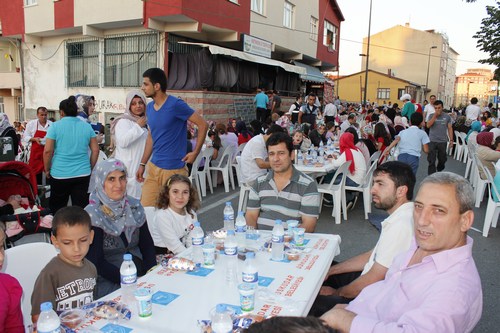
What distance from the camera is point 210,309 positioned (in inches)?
84.0

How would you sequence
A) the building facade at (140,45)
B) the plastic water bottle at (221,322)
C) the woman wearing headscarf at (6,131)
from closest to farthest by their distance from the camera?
1. the plastic water bottle at (221,322)
2. the woman wearing headscarf at (6,131)
3. the building facade at (140,45)

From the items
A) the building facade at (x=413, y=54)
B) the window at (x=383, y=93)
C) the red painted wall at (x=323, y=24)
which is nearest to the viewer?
the red painted wall at (x=323, y=24)

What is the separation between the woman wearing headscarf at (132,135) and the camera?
15.7 ft

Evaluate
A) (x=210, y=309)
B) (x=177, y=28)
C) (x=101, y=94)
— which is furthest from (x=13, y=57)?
(x=210, y=309)

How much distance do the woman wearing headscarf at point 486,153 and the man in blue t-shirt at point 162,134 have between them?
18.4 feet

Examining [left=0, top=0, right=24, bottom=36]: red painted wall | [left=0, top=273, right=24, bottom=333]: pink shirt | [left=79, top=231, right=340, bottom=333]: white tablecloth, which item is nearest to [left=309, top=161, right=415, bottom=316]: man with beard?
[left=79, top=231, right=340, bottom=333]: white tablecloth

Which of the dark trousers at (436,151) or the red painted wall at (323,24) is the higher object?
the red painted wall at (323,24)

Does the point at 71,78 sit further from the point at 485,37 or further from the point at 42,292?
the point at 485,37

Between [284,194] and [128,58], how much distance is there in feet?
42.5

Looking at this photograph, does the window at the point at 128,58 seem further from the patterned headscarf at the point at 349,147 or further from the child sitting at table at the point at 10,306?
the child sitting at table at the point at 10,306

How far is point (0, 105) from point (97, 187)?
22671 mm

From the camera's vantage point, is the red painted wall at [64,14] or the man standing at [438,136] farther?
the red painted wall at [64,14]

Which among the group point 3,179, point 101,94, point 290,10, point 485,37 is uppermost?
point 290,10

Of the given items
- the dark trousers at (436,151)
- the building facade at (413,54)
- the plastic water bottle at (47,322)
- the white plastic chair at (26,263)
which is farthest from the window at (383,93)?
the plastic water bottle at (47,322)
